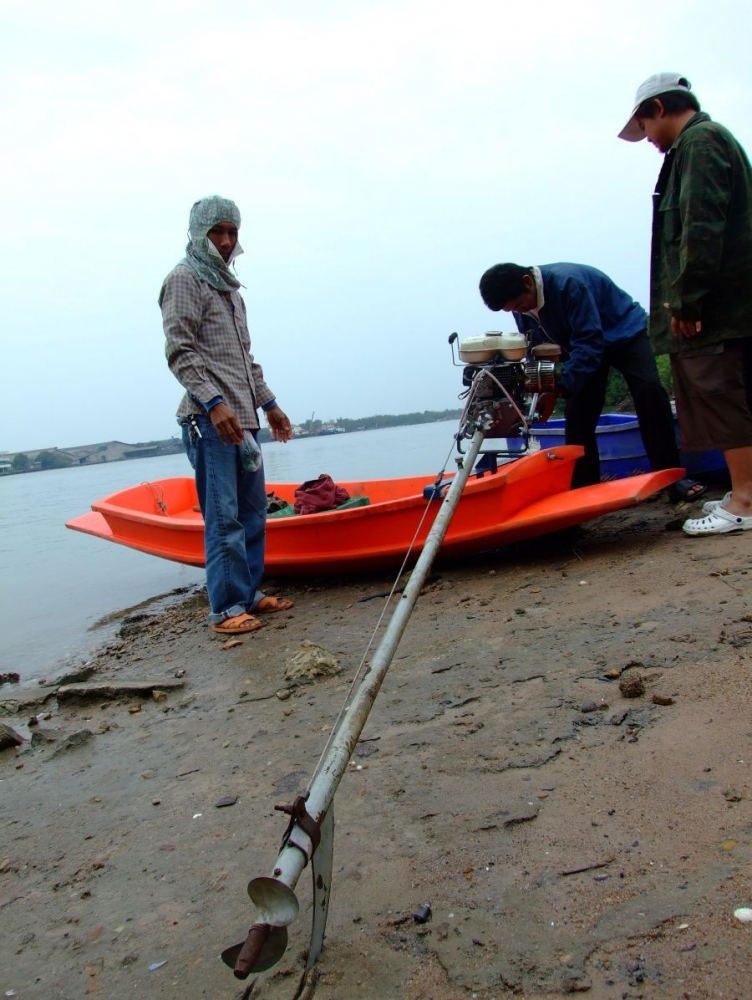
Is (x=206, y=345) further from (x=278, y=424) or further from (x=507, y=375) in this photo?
(x=507, y=375)

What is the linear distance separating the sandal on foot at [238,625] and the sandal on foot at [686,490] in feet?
9.21

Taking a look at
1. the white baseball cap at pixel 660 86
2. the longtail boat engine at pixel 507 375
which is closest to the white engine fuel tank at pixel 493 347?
the longtail boat engine at pixel 507 375

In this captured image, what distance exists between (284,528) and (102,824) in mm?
2910

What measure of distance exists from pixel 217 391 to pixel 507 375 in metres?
1.61

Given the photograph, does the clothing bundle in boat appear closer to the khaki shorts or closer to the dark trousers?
the dark trousers

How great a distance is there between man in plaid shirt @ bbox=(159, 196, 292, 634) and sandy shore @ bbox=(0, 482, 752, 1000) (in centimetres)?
83

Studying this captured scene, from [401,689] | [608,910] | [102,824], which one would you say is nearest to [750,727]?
[608,910]

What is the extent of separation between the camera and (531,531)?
4480 millimetres

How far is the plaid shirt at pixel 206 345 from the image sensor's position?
4.16m

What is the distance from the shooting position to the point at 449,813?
1973 millimetres

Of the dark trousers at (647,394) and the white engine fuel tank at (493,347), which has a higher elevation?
the white engine fuel tank at (493,347)

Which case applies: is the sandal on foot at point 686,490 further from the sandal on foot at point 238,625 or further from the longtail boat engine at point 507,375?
the sandal on foot at point 238,625

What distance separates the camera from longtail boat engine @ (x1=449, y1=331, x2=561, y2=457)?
4.18 m

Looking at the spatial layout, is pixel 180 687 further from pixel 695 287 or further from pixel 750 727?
pixel 695 287
